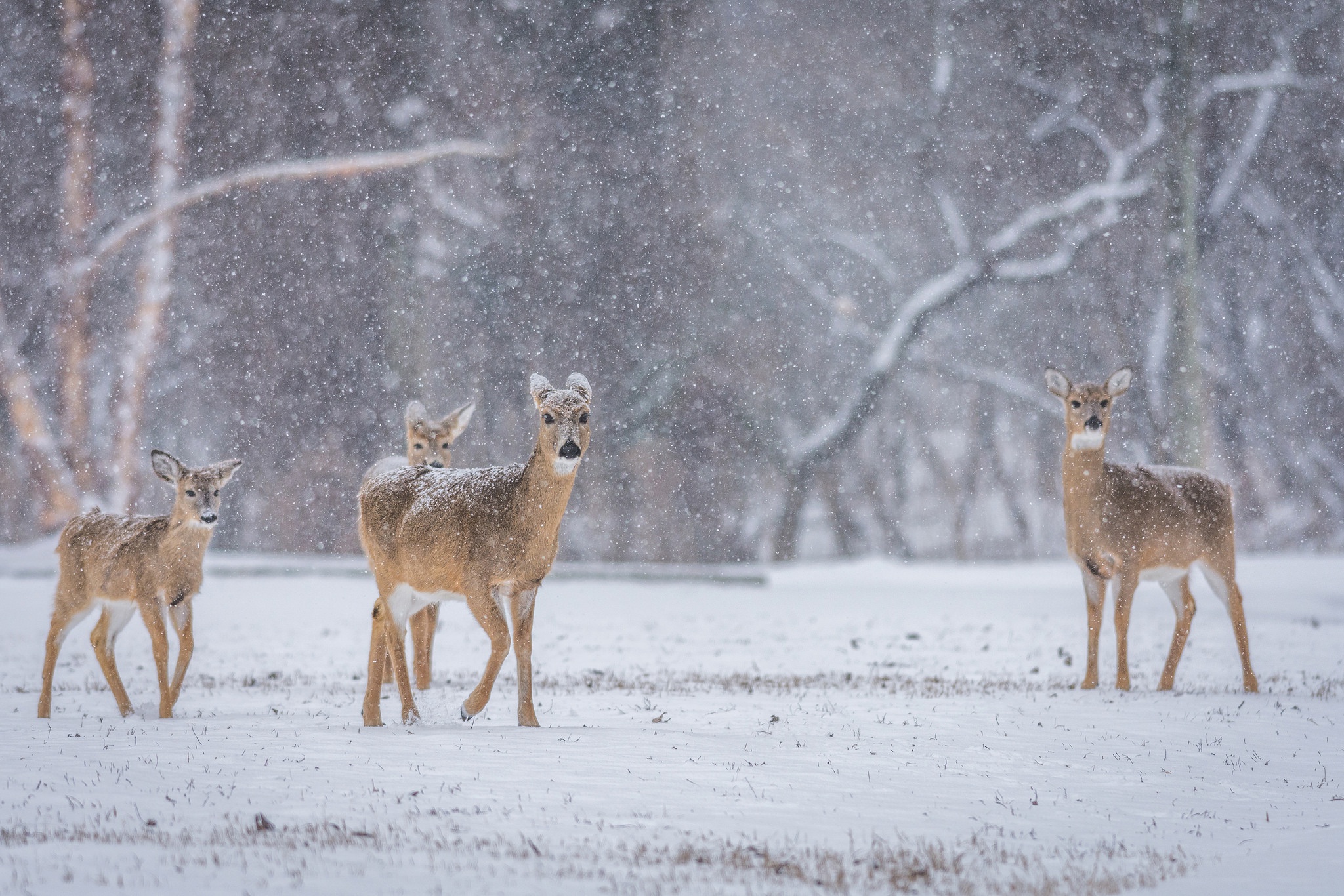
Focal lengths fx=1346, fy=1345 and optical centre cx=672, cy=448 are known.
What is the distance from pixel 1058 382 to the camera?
1092 centimetres

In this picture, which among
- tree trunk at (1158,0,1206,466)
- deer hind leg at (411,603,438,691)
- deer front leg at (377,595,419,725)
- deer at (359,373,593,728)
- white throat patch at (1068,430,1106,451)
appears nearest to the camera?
deer at (359,373,593,728)

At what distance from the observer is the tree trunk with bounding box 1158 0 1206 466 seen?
83.3ft

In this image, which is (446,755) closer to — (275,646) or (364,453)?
(275,646)

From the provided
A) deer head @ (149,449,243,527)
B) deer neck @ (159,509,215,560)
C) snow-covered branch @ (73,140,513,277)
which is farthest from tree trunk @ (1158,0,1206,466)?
deer neck @ (159,509,215,560)

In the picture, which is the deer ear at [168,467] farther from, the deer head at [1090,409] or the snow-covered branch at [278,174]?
the snow-covered branch at [278,174]

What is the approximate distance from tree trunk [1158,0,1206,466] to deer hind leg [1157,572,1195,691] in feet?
48.9

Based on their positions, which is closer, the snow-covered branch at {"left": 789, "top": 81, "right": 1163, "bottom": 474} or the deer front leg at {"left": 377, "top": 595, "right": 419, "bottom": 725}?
the deer front leg at {"left": 377, "top": 595, "right": 419, "bottom": 725}

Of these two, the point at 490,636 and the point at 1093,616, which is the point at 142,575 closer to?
the point at 490,636

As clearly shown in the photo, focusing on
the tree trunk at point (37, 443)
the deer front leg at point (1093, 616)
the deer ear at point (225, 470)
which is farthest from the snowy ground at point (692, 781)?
the tree trunk at point (37, 443)

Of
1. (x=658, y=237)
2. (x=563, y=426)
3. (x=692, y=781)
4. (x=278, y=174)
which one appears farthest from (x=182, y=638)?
(x=278, y=174)

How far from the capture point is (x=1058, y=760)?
7.33 metres

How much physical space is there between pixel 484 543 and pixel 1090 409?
5178 millimetres

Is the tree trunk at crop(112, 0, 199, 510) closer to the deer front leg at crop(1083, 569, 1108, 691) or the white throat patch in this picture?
the white throat patch

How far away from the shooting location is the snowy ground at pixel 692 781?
4.96m
